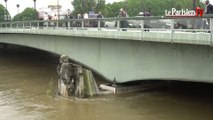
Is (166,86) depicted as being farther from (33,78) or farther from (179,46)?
(33,78)

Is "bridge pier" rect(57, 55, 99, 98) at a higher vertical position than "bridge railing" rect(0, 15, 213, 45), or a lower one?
lower

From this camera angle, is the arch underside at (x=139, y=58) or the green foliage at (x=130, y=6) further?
the green foliage at (x=130, y=6)

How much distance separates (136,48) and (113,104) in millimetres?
3351

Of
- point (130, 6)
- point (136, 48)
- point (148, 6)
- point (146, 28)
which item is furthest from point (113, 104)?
point (130, 6)

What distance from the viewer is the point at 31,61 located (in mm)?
45656

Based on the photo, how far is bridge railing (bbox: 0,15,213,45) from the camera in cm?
1603

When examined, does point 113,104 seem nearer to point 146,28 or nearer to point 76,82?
point 76,82

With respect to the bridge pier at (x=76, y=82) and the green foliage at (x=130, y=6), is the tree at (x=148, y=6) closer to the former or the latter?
the green foliage at (x=130, y=6)

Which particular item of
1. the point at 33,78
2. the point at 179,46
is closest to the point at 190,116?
the point at 179,46

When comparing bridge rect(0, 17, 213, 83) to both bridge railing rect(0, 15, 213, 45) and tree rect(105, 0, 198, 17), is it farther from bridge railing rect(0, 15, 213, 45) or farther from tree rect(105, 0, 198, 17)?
tree rect(105, 0, 198, 17)

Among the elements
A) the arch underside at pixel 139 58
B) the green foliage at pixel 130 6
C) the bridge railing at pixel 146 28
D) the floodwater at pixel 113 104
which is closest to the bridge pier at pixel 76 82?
the floodwater at pixel 113 104

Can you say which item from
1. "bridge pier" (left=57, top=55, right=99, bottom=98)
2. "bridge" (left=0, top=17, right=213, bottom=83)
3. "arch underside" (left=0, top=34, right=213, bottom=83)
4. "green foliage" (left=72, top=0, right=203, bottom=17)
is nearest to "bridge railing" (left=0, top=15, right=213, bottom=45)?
"bridge" (left=0, top=17, right=213, bottom=83)

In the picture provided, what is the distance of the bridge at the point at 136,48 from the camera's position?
1706 cm

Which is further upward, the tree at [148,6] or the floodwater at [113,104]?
the tree at [148,6]
